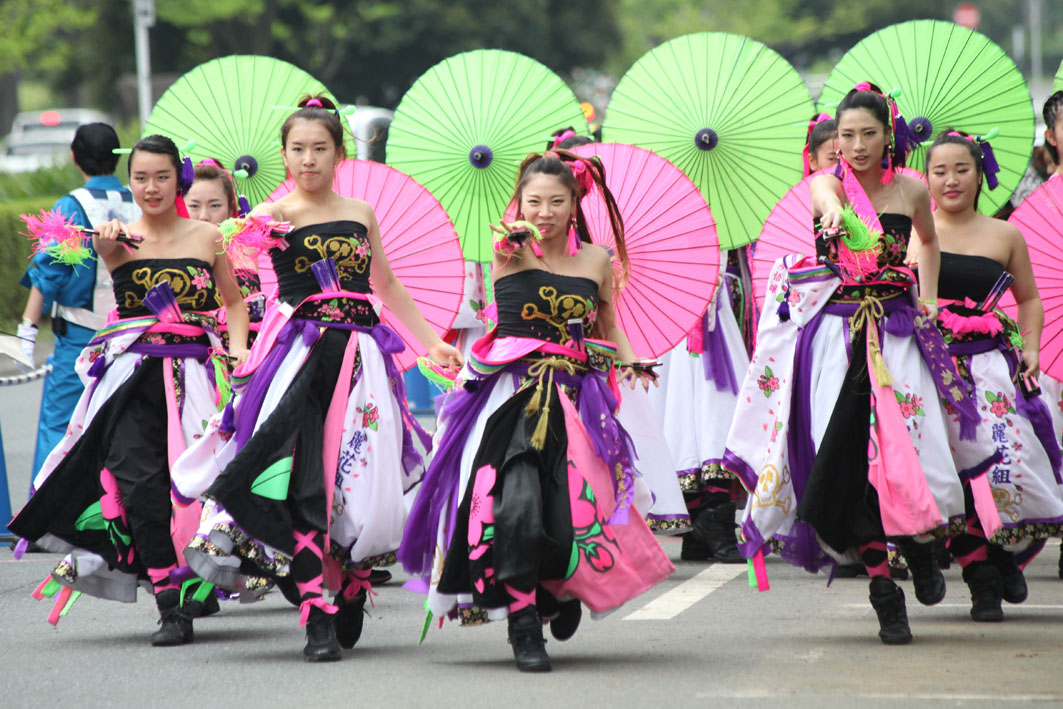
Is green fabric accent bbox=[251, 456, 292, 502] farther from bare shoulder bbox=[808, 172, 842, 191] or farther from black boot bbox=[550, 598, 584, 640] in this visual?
bare shoulder bbox=[808, 172, 842, 191]

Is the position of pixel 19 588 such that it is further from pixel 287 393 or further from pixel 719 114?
pixel 719 114

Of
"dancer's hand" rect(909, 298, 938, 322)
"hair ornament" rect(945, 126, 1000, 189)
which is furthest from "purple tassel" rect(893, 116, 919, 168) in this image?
"hair ornament" rect(945, 126, 1000, 189)

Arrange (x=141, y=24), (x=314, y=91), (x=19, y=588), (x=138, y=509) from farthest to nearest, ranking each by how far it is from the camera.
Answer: (x=141, y=24), (x=314, y=91), (x=19, y=588), (x=138, y=509)

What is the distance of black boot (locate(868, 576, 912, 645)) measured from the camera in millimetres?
5891

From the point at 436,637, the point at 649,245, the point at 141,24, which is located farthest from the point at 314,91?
the point at 141,24

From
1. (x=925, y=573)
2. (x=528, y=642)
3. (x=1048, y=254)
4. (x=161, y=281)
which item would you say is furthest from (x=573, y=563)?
(x=1048, y=254)

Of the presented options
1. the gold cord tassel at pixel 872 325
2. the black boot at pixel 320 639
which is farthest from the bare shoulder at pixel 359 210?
the gold cord tassel at pixel 872 325

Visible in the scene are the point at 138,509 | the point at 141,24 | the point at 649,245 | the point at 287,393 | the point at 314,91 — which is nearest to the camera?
the point at 287,393

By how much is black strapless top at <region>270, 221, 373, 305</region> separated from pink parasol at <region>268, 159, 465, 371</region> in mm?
533

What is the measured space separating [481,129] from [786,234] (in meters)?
2.24

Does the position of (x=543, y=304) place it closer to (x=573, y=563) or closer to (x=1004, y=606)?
(x=573, y=563)

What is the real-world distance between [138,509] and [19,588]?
170 cm

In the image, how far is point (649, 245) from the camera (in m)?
6.73

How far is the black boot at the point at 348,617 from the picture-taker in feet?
19.8
